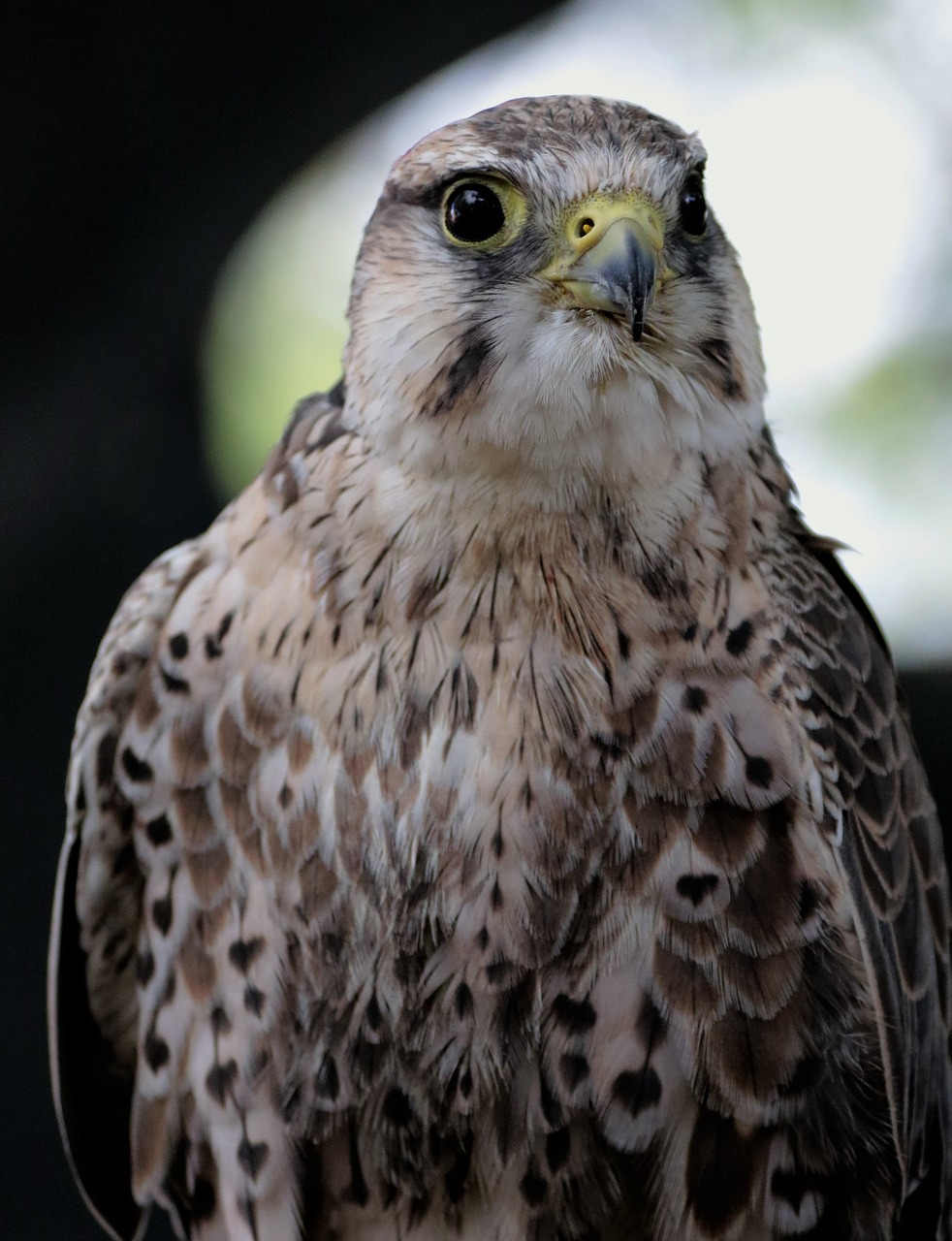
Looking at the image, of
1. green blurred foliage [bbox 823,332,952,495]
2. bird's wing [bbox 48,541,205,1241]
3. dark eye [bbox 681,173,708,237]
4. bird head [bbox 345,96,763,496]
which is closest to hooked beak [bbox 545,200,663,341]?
bird head [bbox 345,96,763,496]

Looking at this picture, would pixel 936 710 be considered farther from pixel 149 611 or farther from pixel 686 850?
pixel 149 611

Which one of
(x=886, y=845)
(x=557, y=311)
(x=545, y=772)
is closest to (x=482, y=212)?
(x=557, y=311)

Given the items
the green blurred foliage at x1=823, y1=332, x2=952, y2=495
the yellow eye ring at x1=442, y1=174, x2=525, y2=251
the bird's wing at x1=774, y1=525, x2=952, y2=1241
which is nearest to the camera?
the yellow eye ring at x1=442, y1=174, x2=525, y2=251

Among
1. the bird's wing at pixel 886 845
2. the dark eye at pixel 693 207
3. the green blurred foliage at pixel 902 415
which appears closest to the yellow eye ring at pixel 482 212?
the dark eye at pixel 693 207

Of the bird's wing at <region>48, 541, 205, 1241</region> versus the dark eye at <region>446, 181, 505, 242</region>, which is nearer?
the dark eye at <region>446, 181, 505, 242</region>

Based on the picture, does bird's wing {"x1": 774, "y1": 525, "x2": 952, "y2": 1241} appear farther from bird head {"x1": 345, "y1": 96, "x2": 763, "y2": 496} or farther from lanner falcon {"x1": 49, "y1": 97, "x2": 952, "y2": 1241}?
bird head {"x1": 345, "y1": 96, "x2": 763, "y2": 496}

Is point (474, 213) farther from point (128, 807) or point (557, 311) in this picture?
point (128, 807)

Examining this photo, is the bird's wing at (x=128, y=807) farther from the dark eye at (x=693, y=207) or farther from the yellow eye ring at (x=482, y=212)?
the dark eye at (x=693, y=207)

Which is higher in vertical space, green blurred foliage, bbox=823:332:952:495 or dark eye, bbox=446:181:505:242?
dark eye, bbox=446:181:505:242
